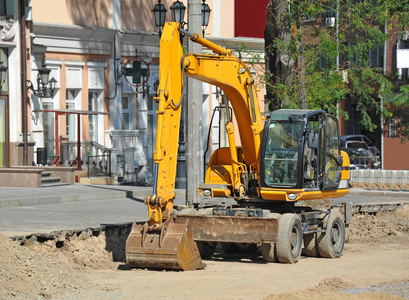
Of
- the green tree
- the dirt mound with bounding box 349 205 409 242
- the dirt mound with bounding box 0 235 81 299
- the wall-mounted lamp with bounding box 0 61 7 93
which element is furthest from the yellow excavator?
the wall-mounted lamp with bounding box 0 61 7 93

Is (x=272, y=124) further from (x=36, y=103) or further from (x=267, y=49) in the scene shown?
(x=36, y=103)

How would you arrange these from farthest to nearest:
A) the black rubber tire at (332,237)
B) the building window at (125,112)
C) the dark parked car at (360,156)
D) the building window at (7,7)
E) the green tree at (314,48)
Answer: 1. the dark parked car at (360,156)
2. the building window at (125,112)
3. the building window at (7,7)
4. the green tree at (314,48)
5. the black rubber tire at (332,237)

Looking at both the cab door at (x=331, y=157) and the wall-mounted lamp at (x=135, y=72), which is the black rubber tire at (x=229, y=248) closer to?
the cab door at (x=331, y=157)

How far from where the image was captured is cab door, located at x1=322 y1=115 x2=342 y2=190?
58.2 ft

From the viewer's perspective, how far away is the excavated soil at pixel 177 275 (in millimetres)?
12602

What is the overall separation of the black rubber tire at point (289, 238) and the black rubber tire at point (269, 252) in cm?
12

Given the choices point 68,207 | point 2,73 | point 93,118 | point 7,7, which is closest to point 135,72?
point 93,118

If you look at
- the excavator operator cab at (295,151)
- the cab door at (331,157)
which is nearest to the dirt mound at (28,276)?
the excavator operator cab at (295,151)

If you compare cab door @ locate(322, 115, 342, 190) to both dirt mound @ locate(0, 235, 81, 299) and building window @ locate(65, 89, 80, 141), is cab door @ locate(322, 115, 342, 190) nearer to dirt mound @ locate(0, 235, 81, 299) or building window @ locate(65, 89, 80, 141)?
dirt mound @ locate(0, 235, 81, 299)

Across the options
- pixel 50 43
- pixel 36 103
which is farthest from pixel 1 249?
pixel 50 43

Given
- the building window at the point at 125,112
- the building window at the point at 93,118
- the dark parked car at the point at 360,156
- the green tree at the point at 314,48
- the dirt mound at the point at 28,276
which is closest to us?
the dirt mound at the point at 28,276

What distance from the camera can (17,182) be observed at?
1103 inches

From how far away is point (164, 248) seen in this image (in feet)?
48.1

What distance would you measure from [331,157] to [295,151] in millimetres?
1032
